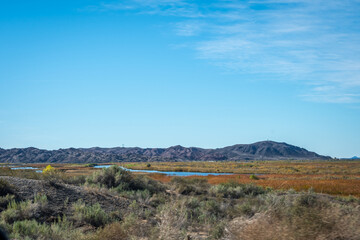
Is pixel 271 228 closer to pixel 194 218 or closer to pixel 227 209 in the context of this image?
pixel 194 218

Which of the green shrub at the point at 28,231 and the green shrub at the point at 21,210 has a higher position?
the green shrub at the point at 21,210

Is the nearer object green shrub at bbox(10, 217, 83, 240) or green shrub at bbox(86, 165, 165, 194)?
green shrub at bbox(10, 217, 83, 240)

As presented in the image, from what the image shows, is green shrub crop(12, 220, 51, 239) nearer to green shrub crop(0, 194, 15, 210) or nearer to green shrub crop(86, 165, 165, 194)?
green shrub crop(0, 194, 15, 210)

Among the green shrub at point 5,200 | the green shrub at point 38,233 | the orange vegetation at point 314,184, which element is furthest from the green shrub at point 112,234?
the orange vegetation at point 314,184

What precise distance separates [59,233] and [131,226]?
1931 millimetres

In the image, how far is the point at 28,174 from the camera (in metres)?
19.0

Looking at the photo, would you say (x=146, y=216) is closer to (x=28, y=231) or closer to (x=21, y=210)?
(x=21, y=210)

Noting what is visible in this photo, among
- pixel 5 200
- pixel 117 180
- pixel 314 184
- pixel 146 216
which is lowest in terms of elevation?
pixel 314 184

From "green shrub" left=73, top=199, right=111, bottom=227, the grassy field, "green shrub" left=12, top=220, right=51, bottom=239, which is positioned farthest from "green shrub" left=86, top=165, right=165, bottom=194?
"green shrub" left=12, top=220, right=51, bottom=239

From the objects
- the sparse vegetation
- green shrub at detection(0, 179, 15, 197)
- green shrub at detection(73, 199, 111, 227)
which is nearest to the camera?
the sparse vegetation

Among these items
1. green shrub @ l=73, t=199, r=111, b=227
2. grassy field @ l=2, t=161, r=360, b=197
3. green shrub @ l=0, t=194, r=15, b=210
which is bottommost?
grassy field @ l=2, t=161, r=360, b=197

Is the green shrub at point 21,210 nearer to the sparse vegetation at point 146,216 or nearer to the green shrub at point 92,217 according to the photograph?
the sparse vegetation at point 146,216

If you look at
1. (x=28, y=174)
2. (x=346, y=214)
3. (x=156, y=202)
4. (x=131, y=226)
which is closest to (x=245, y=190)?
(x=156, y=202)

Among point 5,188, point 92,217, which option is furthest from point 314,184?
point 5,188
